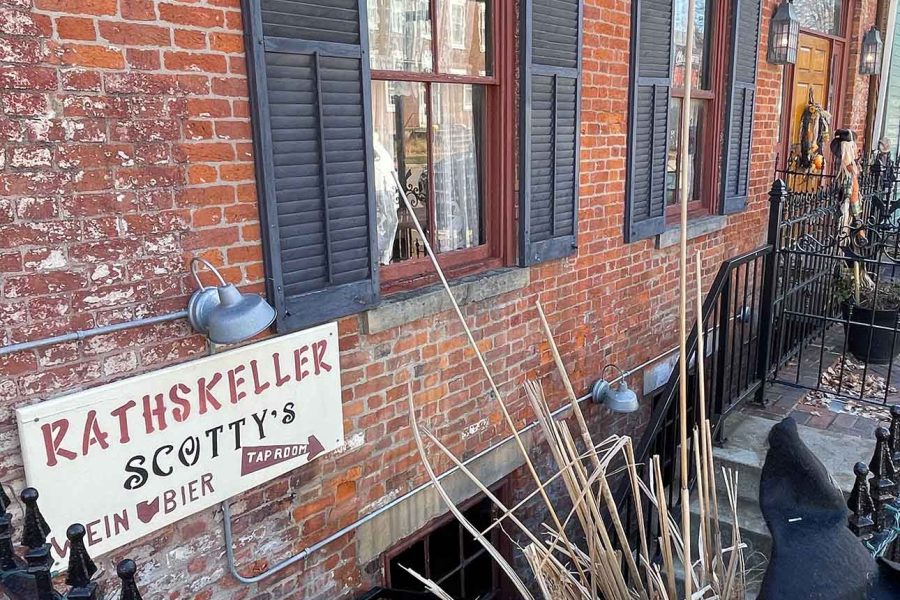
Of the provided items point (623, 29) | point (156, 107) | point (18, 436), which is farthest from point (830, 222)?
point (18, 436)

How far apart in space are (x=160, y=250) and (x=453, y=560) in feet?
8.43

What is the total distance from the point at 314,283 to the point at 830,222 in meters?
5.13

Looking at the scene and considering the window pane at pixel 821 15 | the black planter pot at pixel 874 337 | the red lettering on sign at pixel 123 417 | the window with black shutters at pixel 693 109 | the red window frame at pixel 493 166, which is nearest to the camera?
the red lettering on sign at pixel 123 417

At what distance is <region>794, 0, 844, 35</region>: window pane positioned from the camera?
7586 millimetres

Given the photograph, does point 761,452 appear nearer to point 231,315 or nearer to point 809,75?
point 231,315

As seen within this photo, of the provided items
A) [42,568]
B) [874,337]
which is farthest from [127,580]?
[874,337]

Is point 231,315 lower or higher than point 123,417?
higher

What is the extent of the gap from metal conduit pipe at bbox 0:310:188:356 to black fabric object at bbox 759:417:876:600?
6.23 ft

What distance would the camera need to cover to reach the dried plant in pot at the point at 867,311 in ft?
18.8

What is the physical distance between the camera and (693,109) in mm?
5789

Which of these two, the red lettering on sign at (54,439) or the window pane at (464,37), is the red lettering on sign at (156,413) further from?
the window pane at (464,37)

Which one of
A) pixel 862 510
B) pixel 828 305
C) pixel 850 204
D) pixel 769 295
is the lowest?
pixel 828 305

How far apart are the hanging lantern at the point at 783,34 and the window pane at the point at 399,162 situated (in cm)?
443

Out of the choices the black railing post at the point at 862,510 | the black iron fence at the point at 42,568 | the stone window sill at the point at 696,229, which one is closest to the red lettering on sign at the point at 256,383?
the black iron fence at the point at 42,568
